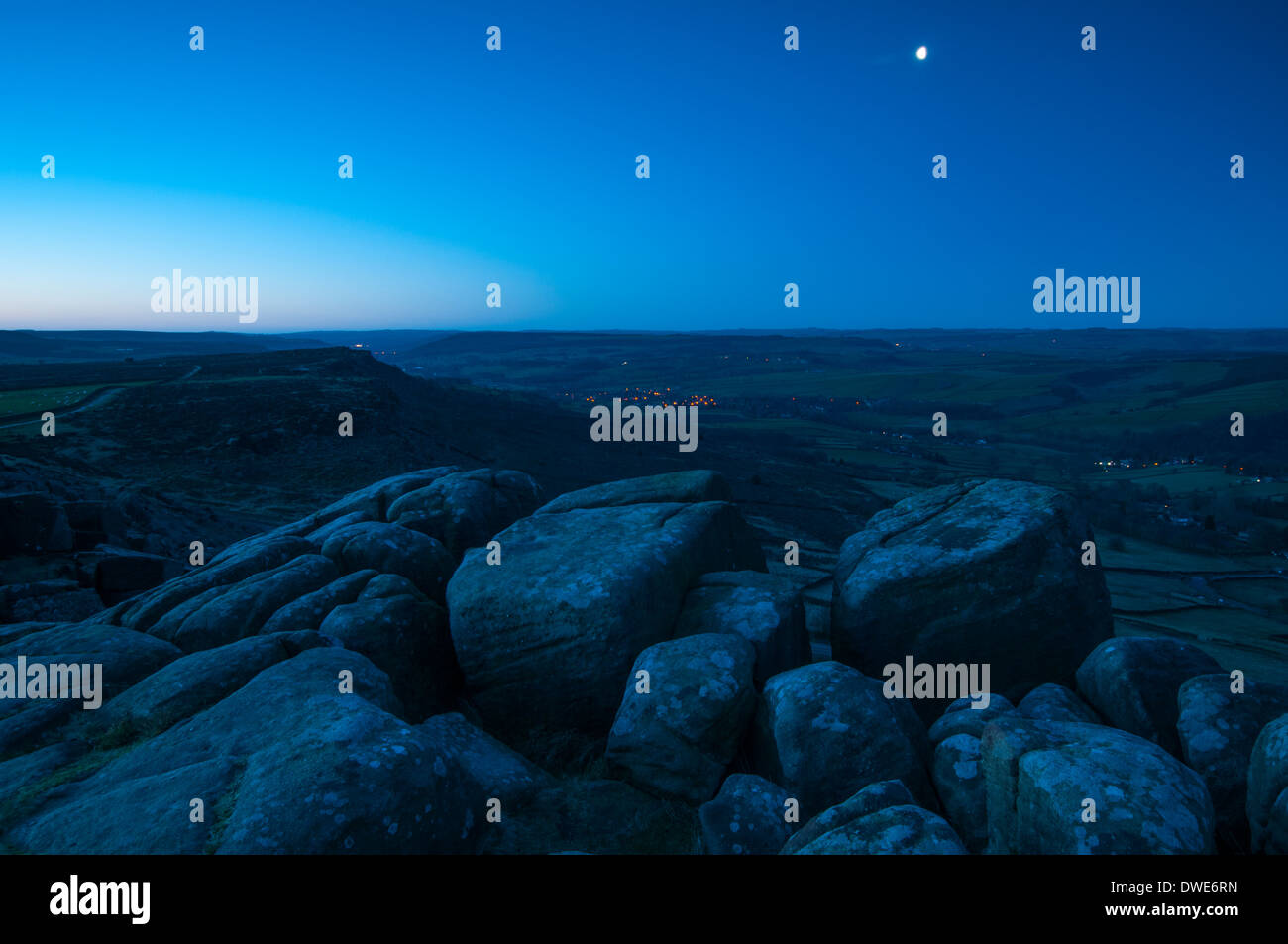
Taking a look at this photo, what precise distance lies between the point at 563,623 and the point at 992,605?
29.2 feet

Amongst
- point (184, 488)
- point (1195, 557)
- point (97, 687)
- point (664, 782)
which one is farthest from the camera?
point (1195, 557)

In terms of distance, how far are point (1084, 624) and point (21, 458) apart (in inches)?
2024

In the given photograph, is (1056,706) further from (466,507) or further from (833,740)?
(466,507)

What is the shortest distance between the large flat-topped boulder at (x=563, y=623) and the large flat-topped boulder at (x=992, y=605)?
4.16m

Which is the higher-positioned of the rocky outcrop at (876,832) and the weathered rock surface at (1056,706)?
the rocky outcrop at (876,832)

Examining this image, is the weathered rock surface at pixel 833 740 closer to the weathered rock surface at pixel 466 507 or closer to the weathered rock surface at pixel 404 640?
the weathered rock surface at pixel 404 640

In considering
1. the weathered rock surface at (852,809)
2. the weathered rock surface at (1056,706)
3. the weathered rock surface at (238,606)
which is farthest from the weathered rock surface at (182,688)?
the weathered rock surface at (1056,706)

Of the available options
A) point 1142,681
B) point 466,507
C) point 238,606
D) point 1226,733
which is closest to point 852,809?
point 1226,733

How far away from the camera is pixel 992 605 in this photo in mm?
14688

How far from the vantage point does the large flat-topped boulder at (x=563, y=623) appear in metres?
13.5

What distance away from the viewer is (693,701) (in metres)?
11.4

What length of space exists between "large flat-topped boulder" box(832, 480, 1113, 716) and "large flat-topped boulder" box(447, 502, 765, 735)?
164 inches
